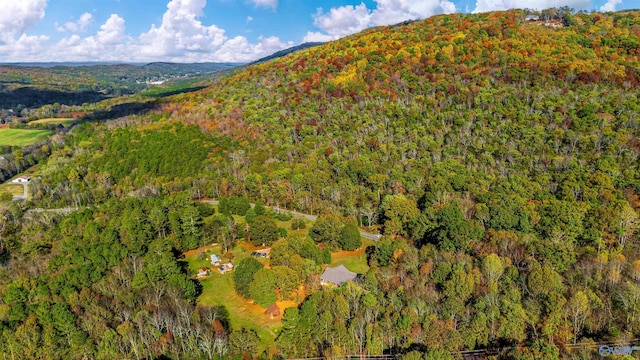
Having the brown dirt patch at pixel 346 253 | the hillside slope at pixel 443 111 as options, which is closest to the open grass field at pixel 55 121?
the hillside slope at pixel 443 111

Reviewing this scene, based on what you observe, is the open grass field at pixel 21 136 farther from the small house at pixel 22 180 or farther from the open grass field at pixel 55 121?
the small house at pixel 22 180

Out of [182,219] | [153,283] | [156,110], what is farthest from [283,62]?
[153,283]

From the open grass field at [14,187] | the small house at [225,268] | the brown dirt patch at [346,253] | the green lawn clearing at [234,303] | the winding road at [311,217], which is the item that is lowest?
the green lawn clearing at [234,303]

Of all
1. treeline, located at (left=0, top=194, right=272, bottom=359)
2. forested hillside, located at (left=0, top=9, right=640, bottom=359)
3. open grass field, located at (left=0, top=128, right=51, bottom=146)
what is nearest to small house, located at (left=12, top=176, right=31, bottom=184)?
forested hillside, located at (left=0, top=9, right=640, bottom=359)

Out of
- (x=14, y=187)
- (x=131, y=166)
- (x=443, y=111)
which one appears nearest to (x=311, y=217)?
(x=443, y=111)

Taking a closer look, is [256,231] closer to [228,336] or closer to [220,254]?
[220,254]

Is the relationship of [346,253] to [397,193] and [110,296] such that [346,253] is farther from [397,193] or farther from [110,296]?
[110,296]
